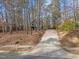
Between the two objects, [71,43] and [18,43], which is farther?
[71,43]

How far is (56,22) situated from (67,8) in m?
8.00

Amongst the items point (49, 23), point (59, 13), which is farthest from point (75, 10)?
point (49, 23)

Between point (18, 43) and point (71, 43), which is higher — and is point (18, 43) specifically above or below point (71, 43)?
above

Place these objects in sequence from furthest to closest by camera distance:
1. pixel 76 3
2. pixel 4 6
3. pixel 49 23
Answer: pixel 49 23, pixel 76 3, pixel 4 6

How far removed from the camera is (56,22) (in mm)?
48188

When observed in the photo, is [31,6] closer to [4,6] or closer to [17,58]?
[4,6]

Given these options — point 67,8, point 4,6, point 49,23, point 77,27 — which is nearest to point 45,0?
point 67,8

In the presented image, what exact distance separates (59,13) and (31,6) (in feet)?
34.9

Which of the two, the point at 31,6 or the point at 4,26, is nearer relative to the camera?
the point at 4,26

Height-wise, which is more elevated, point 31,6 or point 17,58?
point 31,6

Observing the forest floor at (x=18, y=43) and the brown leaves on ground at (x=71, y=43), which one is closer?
the brown leaves on ground at (x=71, y=43)

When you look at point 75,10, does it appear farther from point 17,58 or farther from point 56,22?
point 17,58

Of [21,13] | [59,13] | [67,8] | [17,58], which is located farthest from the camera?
[59,13]

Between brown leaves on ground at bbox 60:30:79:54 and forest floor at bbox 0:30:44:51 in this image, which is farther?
forest floor at bbox 0:30:44:51
